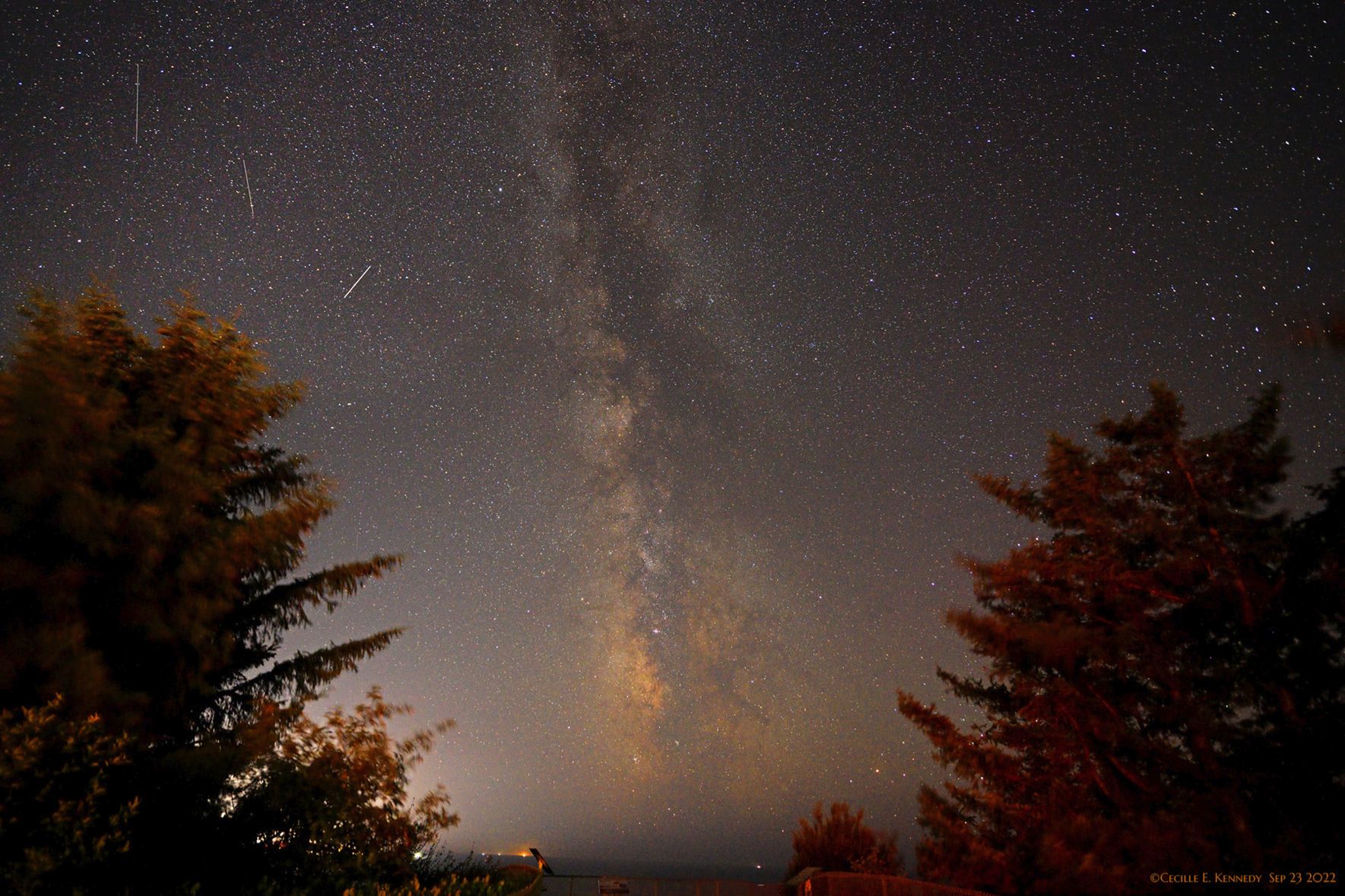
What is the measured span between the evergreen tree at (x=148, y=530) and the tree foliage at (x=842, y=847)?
11.2 m

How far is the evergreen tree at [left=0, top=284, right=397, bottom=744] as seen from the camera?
35.1ft

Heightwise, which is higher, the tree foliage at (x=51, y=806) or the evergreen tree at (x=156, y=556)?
the evergreen tree at (x=156, y=556)

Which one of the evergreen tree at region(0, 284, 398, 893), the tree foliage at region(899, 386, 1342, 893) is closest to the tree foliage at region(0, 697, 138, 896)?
the evergreen tree at region(0, 284, 398, 893)

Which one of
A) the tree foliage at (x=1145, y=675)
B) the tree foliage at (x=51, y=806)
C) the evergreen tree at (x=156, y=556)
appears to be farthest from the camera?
the tree foliage at (x=1145, y=675)

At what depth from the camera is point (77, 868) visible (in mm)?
8281

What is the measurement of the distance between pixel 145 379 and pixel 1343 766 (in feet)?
65.9

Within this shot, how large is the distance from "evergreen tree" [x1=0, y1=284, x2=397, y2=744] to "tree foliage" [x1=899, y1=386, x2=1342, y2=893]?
12.6m

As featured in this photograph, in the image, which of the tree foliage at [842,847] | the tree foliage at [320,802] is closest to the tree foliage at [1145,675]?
the tree foliage at [842,847]

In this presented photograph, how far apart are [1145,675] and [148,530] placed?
17.1 metres

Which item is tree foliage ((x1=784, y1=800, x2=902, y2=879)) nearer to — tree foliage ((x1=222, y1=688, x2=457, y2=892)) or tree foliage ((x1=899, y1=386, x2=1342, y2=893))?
tree foliage ((x1=899, y1=386, x2=1342, y2=893))

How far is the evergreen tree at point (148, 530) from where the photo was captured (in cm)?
1070

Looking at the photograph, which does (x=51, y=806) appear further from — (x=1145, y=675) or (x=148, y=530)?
(x=1145, y=675)

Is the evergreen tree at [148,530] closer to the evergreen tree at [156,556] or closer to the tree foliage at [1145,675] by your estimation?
the evergreen tree at [156,556]

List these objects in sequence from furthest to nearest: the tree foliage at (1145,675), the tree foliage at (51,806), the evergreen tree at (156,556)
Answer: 1. the tree foliage at (1145,675)
2. the evergreen tree at (156,556)
3. the tree foliage at (51,806)
